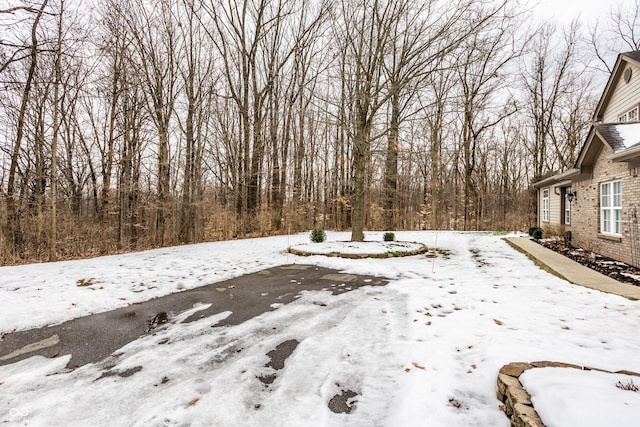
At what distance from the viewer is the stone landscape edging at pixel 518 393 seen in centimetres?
168

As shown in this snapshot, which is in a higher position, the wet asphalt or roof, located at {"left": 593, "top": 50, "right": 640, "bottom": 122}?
roof, located at {"left": 593, "top": 50, "right": 640, "bottom": 122}

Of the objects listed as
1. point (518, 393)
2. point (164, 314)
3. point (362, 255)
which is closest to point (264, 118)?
point (362, 255)

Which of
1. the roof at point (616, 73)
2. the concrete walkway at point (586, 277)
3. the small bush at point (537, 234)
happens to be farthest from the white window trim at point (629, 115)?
the concrete walkway at point (586, 277)

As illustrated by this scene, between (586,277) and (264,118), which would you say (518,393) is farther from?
(264,118)

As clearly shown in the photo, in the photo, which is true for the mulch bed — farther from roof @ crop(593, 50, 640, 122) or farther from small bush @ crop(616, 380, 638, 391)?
roof @ crop(593, 50, 640, 122)

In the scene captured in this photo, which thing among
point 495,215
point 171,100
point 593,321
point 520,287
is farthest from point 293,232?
point 495,215

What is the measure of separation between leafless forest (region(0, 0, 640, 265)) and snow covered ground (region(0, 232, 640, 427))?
18.0ft

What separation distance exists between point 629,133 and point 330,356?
9.54 metres

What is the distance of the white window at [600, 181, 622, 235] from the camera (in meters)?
7.61

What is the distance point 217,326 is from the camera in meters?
3.57

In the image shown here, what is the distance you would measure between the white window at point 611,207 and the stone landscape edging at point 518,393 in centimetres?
782

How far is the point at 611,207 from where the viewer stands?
7.88 meters

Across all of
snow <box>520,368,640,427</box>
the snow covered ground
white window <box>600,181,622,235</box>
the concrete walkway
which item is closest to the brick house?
white window <box>600,181,622,235</box>

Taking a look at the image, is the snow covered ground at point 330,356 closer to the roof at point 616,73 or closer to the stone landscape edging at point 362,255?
the stone landscape edging at point 362,255
